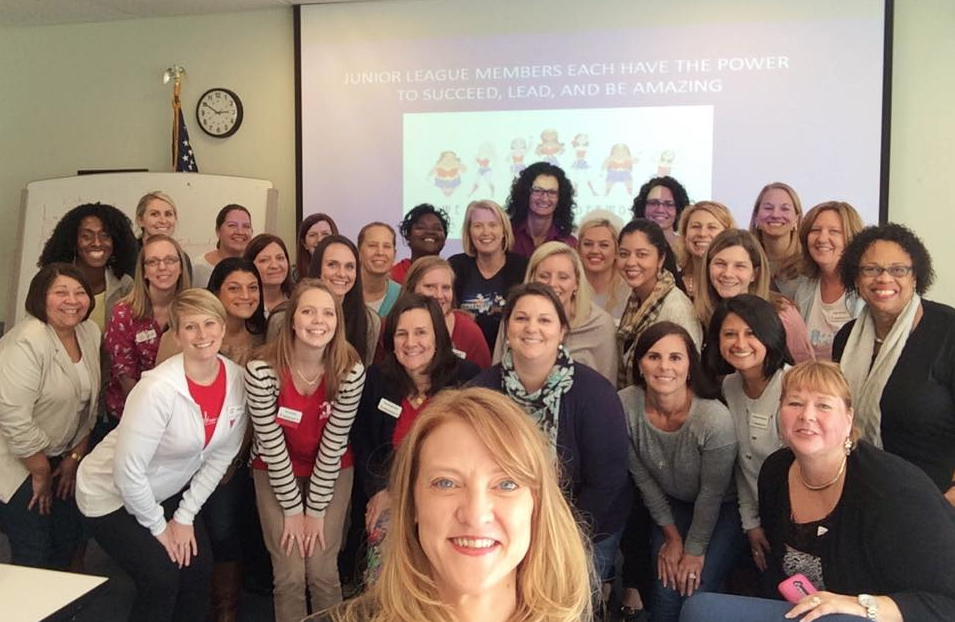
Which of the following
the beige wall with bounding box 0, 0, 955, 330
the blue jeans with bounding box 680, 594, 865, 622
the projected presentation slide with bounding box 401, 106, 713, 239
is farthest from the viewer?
the beige wall with bounding box 0, 0, 955, 330

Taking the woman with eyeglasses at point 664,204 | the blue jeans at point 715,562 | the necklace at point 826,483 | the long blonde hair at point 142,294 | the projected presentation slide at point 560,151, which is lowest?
the blue jeans at point 715,562

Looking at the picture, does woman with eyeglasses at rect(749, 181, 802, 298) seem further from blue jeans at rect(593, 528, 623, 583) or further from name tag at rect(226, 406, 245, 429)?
name tag at rect(226, 406, 245, 429)

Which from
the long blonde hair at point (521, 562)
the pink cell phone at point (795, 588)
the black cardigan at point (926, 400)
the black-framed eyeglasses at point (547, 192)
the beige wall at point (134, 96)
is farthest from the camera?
the beige wall at point (134, 96)

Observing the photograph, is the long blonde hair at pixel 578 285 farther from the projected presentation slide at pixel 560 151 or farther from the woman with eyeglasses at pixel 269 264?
the projected presentation slide at pixel 560 151

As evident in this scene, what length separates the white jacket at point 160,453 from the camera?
2.44 metres

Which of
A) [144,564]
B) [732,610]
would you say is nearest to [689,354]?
[732,610]

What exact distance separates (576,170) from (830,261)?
2275 mm

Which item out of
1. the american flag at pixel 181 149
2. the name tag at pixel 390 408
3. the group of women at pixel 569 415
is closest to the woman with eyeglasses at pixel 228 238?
the group of women at pixel 569 415

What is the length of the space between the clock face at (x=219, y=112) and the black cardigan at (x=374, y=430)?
3529 millimetres

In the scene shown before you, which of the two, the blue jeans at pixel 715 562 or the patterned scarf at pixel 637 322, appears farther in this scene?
the patterned scarf at pixel 637 322

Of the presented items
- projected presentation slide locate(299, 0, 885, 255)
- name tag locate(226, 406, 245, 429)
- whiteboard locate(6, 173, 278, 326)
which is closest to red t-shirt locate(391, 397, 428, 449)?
name tag locate(226, 406, 245, 429)

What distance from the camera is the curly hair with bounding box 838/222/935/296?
250cm

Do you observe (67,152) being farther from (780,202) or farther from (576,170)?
(780,202)

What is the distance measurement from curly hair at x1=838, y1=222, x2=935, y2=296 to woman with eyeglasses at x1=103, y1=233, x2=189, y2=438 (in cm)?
273
